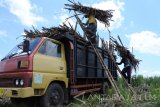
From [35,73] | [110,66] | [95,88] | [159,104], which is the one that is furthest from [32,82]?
[110,66]

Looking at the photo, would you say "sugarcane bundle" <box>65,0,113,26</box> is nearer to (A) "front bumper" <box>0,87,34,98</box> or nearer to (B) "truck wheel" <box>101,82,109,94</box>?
(B) "truck wheel" <box>101,82,109,94</box>

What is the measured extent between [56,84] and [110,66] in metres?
5.46

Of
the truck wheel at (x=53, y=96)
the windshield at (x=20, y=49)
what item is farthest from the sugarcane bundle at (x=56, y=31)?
the truck wheel at (x=53, y=96)

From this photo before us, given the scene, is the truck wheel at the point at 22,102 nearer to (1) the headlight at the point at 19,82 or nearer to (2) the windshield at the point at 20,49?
(1) the headlight at the point at 19,82

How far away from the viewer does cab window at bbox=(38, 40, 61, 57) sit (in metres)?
9.17

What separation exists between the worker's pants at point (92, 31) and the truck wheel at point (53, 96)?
318cm

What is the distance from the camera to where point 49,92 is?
893 cm

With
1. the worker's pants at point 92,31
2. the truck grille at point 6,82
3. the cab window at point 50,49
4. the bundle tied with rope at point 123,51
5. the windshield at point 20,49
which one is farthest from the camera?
the bundle tied with rope at point 123,51

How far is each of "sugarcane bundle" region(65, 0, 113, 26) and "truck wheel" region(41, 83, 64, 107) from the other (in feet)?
12.7

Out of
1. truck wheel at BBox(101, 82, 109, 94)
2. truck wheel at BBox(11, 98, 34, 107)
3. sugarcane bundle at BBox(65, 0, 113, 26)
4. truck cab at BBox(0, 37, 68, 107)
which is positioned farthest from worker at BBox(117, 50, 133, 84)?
Result: truck wheel at BBox(11, 98, 34, 107)

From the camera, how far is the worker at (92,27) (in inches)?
479

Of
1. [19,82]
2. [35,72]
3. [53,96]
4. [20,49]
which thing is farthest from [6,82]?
[53,96]

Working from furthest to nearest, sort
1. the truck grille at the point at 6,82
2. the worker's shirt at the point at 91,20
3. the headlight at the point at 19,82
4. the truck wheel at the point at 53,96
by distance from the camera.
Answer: the worker's shirt at the point at 91,20 → the truck wheel at the point at 53,96 → the truck grille at the point at 6,82 → the headlight at the point at 19,82

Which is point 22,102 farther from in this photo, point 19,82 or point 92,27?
point 92,27
